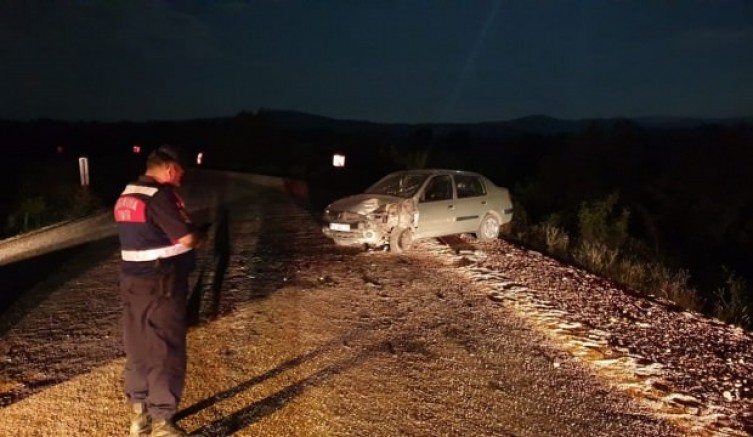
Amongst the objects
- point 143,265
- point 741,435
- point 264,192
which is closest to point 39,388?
point 143,265

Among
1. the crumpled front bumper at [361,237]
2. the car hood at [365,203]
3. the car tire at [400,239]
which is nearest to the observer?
the crumpled front bumper at [361,237]

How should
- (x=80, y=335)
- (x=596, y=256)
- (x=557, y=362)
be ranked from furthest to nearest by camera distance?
(x=596, y=256) → (x=80, y=335) → (x=557, y=362)

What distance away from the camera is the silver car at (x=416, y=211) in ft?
33.6

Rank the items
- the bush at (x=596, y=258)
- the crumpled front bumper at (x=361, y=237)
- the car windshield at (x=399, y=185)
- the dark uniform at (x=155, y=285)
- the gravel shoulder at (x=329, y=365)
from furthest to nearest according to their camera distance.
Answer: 1. the car windshield at (x=399, y=185)
2. the bush at (x=596, y=258)
3. the crumpled front bumper at (x=361, y=237)
4. the gravel shoulder at (x=329, y=365)
5. the dark uniform at (x=155, y=285)

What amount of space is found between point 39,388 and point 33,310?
2.72m

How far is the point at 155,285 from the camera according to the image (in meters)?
3.80

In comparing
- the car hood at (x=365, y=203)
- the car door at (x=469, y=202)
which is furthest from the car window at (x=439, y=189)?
the car hood at (x=365, y=203)

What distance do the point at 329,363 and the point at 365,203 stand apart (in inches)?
215

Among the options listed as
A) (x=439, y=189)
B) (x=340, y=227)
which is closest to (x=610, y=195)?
(x=439, y=189)

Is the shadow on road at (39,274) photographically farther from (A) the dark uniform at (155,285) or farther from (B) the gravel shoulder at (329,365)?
(A) the dark uniform at (155,285)

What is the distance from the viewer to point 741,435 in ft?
14.8

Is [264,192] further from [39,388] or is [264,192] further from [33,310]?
[39,388]

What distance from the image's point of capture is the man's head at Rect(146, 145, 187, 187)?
3.95m

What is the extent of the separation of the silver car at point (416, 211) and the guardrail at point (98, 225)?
19.2 feet
